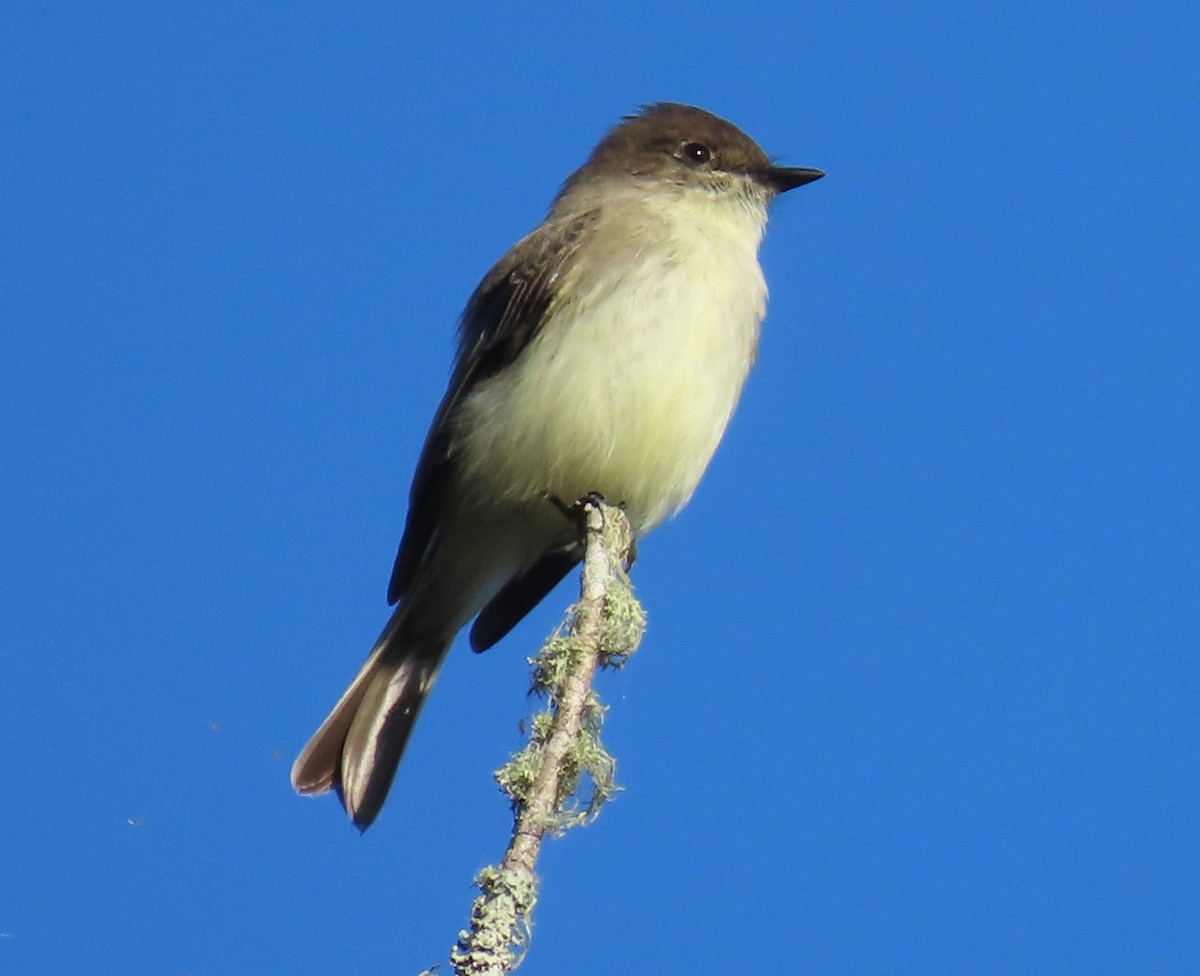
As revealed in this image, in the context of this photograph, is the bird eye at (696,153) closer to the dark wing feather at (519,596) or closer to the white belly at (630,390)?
the white belly at (630,390)

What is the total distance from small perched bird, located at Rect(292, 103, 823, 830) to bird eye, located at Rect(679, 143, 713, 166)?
0.08ft

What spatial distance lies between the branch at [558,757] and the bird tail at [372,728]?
1200 mm

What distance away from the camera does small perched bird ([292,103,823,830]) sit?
5.75m

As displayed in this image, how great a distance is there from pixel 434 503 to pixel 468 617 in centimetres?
45

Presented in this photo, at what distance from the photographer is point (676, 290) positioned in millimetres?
5883

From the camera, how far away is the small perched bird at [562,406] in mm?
5754

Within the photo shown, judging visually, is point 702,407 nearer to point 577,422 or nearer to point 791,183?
point 577,422

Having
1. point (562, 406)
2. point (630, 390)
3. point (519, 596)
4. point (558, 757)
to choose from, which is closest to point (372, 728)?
point (519, 596)

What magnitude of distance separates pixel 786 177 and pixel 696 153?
1.23ft

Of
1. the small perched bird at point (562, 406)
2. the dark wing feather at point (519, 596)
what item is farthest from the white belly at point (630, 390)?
the dark wing feather at point (519, 596)

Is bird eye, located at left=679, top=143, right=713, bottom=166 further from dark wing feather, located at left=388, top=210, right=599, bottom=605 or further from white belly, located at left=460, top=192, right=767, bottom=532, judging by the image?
white belly, located at left=460, top=192, right=767, bottom=532

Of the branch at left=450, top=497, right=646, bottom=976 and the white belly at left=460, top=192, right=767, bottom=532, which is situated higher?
the white belly at left=460, top=192, right=767, bottom=532

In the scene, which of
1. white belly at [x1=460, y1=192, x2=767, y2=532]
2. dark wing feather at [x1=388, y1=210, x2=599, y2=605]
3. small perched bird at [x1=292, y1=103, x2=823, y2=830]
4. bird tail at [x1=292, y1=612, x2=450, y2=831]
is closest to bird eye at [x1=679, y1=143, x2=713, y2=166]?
small perched bird at [x1=292, y1=103, x2=823, y2=830]

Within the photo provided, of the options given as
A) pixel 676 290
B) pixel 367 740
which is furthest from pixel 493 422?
pixel 367 740
